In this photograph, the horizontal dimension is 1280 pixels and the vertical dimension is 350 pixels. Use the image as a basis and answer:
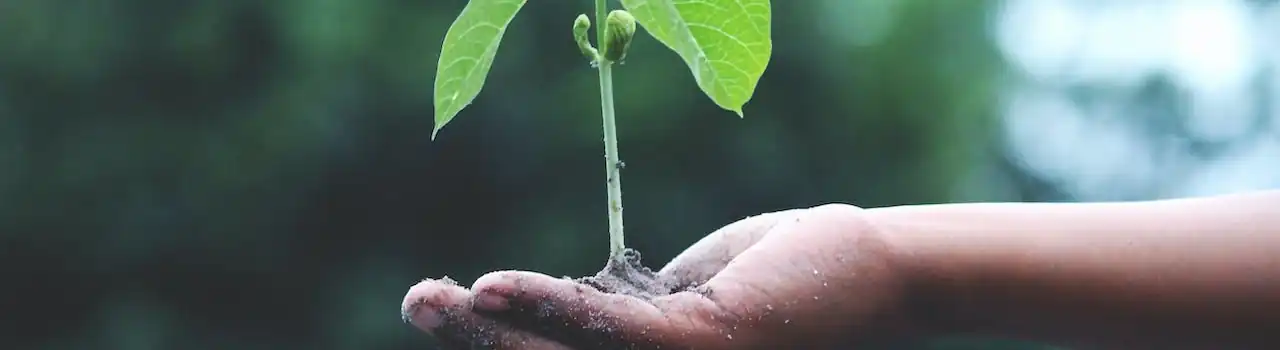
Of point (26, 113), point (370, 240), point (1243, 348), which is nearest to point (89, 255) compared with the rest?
point (26, 113)

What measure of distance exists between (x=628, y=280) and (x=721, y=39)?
0.15 m

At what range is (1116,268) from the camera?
0.67m

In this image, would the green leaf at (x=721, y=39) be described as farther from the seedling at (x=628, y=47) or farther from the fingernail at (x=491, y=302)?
the fingernail at (x=491, y=302)

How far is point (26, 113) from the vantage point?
2.06 m

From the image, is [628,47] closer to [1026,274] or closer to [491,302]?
[491,302]

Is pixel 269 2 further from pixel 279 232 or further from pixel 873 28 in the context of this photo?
pixel 873 28

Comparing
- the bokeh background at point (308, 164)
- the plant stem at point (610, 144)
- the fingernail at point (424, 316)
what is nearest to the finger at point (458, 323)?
the fingernail at point (424, 316)

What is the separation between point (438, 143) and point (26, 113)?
2.46 ft

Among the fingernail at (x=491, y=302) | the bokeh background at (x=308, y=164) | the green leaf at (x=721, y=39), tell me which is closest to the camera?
the fingernail at (x=491, y=302)

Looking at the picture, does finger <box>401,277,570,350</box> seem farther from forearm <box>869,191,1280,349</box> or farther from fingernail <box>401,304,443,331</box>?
forearm <box>869,191,1280,349</box>

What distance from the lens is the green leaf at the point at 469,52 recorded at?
2.12ft

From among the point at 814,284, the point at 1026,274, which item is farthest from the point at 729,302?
the point at 1026,274

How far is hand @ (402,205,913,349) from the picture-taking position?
21.3 inches

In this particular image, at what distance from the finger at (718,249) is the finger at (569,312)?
0.56 feet
